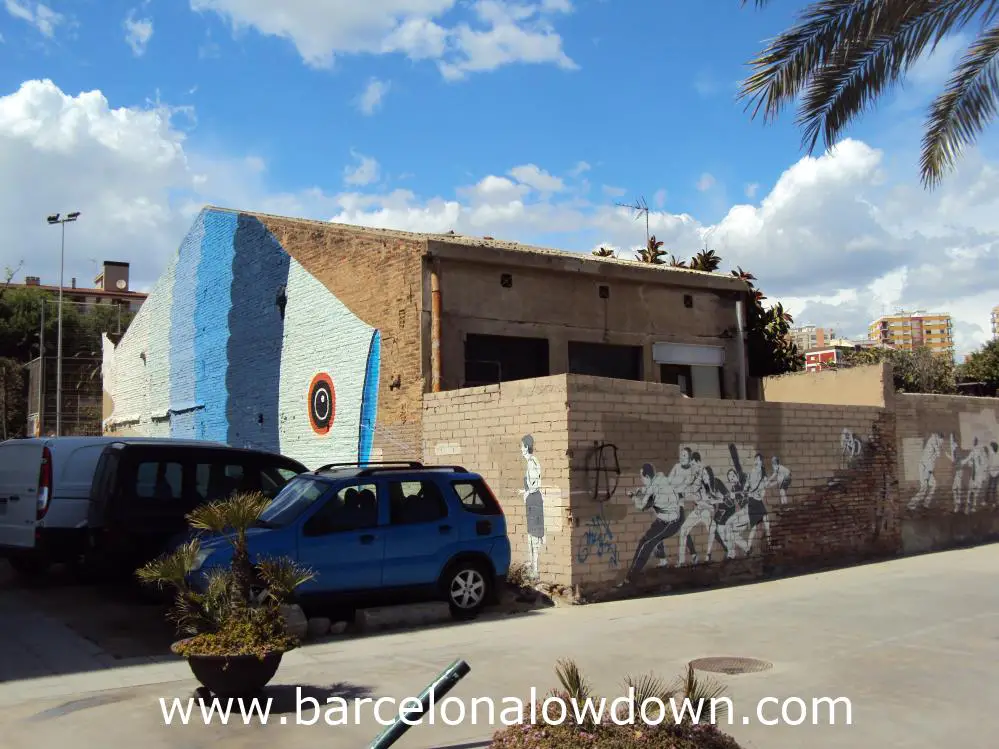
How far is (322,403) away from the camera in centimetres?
1733

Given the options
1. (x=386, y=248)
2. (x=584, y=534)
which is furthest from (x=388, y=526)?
(x=386, y=248)

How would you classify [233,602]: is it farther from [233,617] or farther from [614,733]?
[614,733]

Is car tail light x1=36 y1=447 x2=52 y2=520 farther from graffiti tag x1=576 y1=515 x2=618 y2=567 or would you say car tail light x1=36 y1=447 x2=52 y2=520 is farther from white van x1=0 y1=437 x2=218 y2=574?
graffiti tag x1=576 y1=515 x2=618 y2=567

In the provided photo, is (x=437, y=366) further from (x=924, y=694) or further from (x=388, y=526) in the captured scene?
(x=924, y=694)

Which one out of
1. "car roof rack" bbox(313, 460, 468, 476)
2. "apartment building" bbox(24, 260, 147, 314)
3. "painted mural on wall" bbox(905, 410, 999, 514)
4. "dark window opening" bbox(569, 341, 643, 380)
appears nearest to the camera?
"car roof rack" bbox(313, 460, 468, 476)

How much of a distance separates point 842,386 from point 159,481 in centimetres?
1220

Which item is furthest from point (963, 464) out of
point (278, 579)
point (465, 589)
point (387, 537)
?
point (278, 579)

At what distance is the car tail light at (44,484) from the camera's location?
10.8m

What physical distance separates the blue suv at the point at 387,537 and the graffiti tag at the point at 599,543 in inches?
46.9

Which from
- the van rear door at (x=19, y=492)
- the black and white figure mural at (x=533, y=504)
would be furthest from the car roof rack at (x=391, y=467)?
the van rear door at (x=19, y=492)

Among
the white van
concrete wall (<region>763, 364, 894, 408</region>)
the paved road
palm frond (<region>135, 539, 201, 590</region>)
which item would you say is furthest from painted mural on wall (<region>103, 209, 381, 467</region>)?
palm frond (<region>135, 539, 201, 590</region>)

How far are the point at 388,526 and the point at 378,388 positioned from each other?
6.06m

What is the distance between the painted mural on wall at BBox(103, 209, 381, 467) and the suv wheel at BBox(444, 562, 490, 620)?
18.8ft

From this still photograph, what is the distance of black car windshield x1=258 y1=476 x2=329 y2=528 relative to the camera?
30.9 feet
